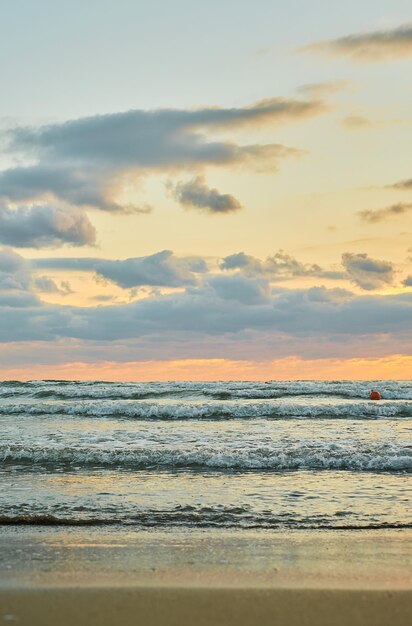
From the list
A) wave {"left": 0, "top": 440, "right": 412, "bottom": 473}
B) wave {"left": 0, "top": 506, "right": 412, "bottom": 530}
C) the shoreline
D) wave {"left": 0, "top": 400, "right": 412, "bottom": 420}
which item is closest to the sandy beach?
the shoreline

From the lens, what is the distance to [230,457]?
43.8 feet

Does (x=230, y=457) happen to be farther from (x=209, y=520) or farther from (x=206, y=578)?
(x=206, y=578)

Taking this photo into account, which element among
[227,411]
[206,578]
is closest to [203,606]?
[206,578]

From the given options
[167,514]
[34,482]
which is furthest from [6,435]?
[167,514]

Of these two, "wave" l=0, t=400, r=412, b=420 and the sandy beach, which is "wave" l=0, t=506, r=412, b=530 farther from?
"wave" l=0, t=400, r=412, b=420

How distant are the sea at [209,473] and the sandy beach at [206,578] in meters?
0.92

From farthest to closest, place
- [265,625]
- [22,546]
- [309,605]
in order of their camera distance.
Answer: [22,546] → [309,605] → [265,625]

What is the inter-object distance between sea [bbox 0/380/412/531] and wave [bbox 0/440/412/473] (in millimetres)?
25

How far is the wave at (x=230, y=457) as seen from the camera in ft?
42.2

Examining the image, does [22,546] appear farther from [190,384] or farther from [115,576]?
[190,384]

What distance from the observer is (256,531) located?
780cm

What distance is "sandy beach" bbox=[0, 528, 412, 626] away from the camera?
4773mm

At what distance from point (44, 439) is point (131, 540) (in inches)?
426

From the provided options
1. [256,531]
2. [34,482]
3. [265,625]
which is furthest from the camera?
[34,482]
